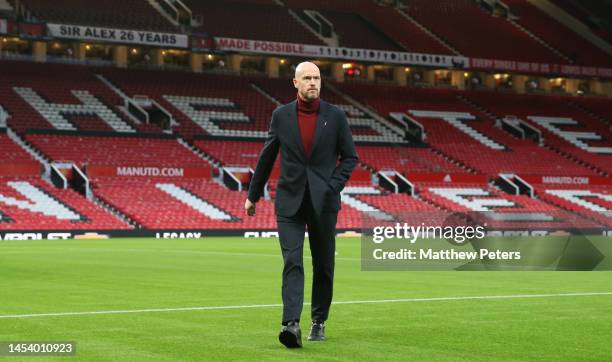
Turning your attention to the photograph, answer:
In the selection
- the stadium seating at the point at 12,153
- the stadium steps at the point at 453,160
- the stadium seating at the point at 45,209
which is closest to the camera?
the stadium seating at the point at 45,209

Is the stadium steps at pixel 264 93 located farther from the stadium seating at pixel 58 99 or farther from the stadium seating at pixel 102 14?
the stadium seating at pixel 58 99

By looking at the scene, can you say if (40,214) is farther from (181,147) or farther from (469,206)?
(469,206)

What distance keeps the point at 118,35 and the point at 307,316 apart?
4661 centimetres

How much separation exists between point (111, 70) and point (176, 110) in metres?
5.34

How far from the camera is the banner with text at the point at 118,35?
5481 centimetres

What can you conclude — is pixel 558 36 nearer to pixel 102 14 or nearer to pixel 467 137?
pixel 467 137

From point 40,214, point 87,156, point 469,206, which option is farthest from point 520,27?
point 40,214

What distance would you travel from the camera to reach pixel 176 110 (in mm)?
58938

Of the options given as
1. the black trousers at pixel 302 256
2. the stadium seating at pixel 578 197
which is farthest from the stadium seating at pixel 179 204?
the black trousers at pixel 302 256

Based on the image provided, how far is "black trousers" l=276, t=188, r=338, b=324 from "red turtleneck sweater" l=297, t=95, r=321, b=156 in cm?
44

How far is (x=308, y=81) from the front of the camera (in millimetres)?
8961

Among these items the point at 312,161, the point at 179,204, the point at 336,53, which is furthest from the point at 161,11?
the point at 312,161

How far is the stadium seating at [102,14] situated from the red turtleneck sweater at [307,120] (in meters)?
49.5

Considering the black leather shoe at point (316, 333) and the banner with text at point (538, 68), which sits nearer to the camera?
the black leather shoe at point (316, 333)
